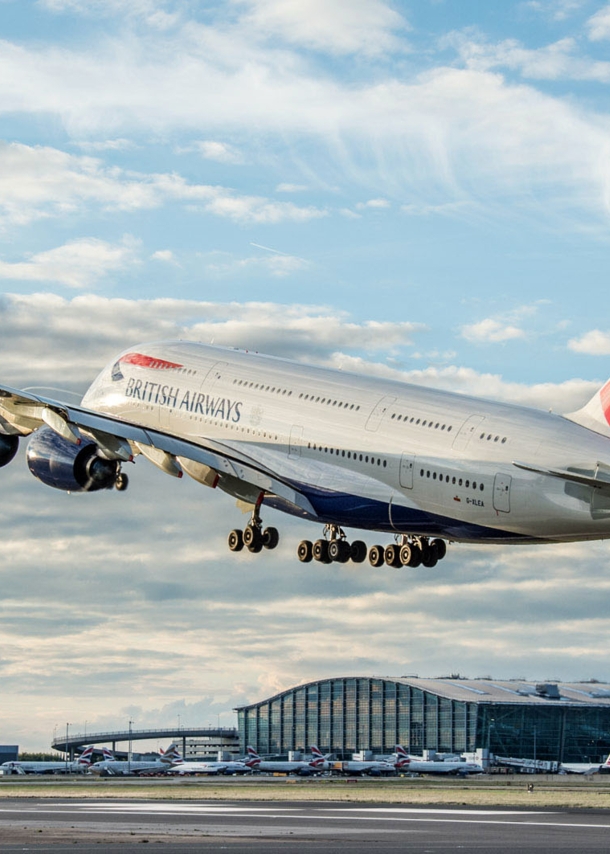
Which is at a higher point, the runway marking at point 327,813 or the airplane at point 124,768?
the runway marking at point 327,813

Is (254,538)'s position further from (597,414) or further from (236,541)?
(597,414)

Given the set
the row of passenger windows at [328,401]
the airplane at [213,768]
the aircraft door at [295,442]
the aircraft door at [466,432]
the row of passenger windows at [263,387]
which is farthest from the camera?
the airplane at [213,768]

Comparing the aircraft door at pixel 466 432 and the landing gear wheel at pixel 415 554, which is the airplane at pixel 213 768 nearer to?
the landing gear wheel at pixel 415 554

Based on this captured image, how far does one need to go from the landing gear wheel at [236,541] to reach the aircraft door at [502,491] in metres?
14.5

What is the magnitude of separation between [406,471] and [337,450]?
3.90 metres

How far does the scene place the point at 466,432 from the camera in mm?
48625

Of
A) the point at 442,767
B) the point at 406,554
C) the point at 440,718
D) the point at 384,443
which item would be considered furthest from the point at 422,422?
the point at 440,718

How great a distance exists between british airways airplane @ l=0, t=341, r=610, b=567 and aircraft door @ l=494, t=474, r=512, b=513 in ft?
0.15

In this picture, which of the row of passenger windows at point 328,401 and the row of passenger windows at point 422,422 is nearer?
the row of passenger windows at point 422,422

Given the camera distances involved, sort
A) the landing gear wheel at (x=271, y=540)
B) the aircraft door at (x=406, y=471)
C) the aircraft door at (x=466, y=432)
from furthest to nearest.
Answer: the landing gear wheel at (x=271, y=540) < the aircraft door at (x=406, y=471) < the aircraft door at (x=466, y=432)

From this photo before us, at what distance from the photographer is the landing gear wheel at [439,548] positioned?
57.3 m

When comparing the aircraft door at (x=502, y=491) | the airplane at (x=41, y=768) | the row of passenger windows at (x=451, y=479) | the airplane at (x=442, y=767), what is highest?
the row of passenger windows at (x=451, y=479)

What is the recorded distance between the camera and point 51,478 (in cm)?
5738

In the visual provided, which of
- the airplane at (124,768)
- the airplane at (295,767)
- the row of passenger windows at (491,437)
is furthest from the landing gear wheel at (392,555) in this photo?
the airplane at (124,768)
